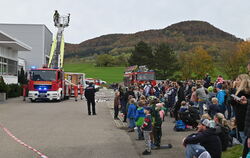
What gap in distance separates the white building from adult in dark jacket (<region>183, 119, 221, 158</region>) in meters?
29.0

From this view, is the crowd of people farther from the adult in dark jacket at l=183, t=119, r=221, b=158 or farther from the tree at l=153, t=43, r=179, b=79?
the tree at l=153, t=43, r=179, b=79

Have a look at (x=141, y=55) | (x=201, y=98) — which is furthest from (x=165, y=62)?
(x=201, y=98)

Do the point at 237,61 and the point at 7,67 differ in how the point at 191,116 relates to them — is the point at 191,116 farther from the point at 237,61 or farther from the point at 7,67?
the point at 237,61

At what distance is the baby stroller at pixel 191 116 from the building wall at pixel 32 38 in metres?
49.5

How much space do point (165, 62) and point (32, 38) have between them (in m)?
26.8

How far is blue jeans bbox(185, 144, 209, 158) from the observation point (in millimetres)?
6521

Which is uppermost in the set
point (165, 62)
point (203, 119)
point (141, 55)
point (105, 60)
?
point (105, 60)

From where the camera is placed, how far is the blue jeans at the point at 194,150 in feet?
21.4

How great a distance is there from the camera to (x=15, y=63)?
143 feet

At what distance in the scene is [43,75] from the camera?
29.2 metres

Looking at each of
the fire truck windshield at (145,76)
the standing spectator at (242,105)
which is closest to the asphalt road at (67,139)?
the standing spectator at (242,105)

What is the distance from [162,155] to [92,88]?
10744 mm

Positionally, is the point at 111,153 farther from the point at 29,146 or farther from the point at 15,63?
the point at 15,63

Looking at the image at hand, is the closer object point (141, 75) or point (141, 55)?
point (141, 75)
